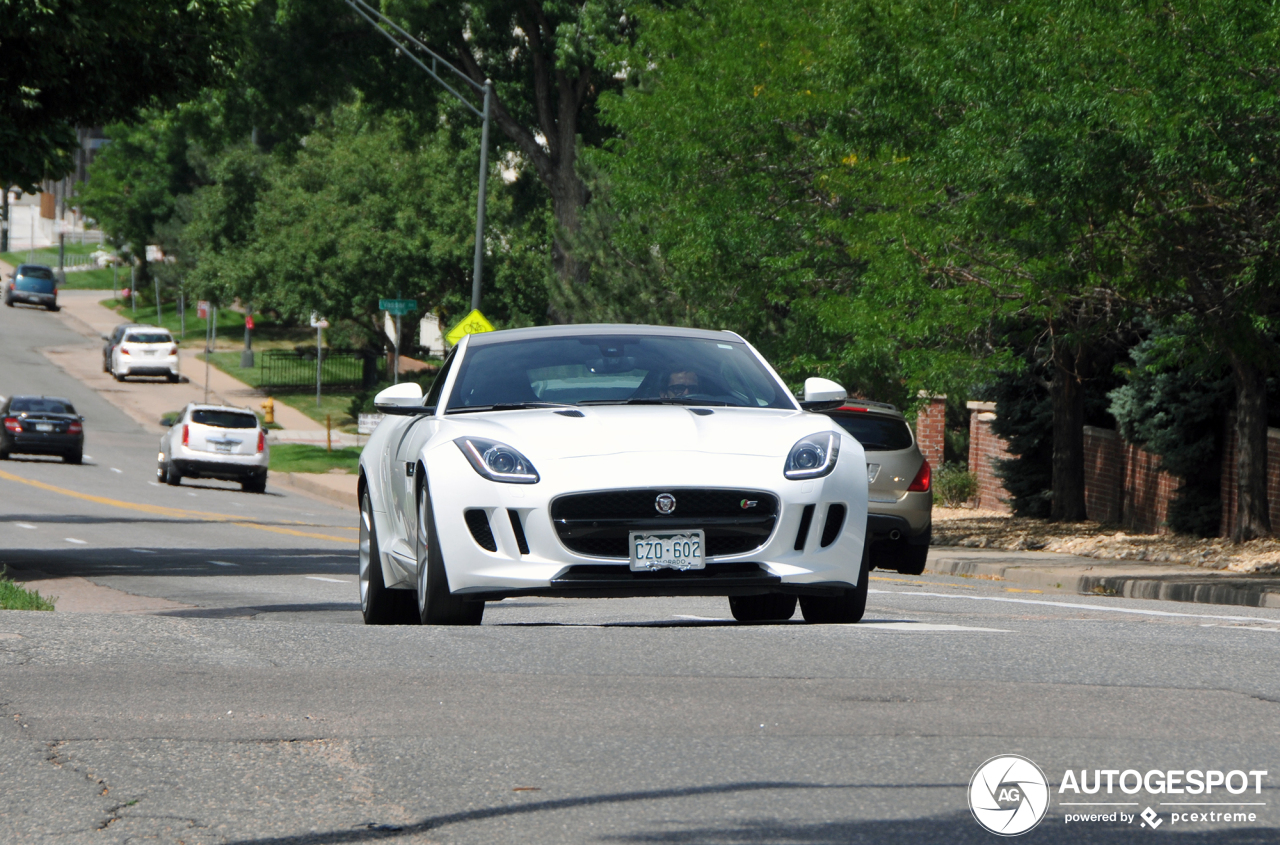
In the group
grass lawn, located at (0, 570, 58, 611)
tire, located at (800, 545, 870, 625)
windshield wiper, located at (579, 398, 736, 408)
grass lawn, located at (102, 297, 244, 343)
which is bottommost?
grass lawn, located at (102, 297, 244, 343)

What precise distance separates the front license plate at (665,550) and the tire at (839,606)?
0.95 metres

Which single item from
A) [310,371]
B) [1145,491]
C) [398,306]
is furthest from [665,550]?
[310,371]

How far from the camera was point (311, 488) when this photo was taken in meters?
37.2

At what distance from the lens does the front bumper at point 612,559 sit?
805cm

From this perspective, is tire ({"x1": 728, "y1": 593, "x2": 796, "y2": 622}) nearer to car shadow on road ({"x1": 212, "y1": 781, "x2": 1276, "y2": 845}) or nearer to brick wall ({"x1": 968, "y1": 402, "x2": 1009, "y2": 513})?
car shadow on road ({"x1": 212, "y1": 781, "x2": 1276, "y2": 845})

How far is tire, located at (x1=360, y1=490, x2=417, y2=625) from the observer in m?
9.71

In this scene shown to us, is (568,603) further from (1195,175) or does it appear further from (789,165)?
(789,165)

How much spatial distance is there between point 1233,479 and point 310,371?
1846 inches

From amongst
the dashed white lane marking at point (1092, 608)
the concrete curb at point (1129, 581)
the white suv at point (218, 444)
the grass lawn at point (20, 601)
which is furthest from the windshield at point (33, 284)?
the dashed white lane marking at point (1092, 608)

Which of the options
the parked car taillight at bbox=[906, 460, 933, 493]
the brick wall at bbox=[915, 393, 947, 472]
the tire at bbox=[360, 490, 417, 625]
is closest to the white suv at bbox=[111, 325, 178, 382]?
the brick wall at bbox=[915, 393, 947, 472]

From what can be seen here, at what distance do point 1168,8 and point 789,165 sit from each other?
941 centimetres

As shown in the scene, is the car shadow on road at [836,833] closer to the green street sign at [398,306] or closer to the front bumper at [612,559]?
the front bumper at [612,559]

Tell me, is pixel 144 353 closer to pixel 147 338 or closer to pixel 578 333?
pixel 147 338

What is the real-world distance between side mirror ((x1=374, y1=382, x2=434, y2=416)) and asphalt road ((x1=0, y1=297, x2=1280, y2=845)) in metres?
1.27
